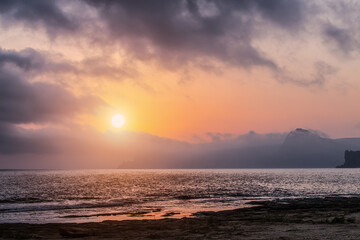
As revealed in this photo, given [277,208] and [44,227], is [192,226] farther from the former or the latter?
[277,208]

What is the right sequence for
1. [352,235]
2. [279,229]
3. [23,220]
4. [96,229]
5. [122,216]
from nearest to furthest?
1. [352,235]
2. [279,229]
3. [96,229]
4. [23,220]
5. [122,216]

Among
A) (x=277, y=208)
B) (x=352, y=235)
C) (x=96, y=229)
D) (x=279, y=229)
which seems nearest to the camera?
(x=352, y=235)

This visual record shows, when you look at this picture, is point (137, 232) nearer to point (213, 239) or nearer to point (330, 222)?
point (213, 239)

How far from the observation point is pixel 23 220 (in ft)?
152

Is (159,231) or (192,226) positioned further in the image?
(192,226)

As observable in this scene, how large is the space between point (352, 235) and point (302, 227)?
21.1 feet

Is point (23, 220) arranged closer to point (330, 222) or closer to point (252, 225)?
point (252, 225)

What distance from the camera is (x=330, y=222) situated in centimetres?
3647

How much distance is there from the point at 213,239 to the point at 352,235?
11.4 m

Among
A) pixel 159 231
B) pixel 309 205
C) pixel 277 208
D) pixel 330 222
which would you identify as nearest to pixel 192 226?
pixel 159 231

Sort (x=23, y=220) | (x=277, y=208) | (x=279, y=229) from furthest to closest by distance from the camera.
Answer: (x=277, y=208)
(x=23, y=220)
(x=279, y=229)

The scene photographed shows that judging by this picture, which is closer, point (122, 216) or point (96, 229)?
point (96, 229)

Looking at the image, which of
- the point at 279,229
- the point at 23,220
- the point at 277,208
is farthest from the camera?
the point at 277,208

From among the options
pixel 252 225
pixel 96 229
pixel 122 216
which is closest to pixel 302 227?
pixel 252 225
